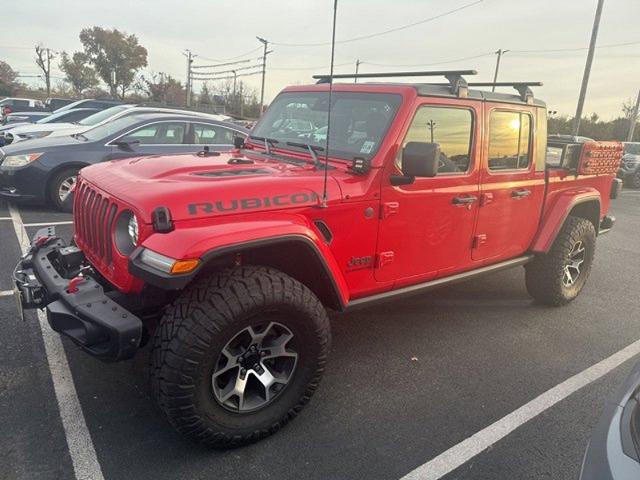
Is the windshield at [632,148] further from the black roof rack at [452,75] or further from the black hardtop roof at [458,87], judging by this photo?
the black roof rack at [452,75]

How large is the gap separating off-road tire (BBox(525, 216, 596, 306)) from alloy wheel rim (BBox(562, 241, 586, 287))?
37 mm

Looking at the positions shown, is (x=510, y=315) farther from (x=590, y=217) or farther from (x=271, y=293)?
(x=271, y=293)

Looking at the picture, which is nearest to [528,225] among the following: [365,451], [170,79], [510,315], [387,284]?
[510,315]

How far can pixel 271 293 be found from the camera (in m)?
2.48

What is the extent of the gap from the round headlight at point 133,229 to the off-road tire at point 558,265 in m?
3.71

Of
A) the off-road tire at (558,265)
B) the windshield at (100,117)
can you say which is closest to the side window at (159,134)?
the windshield at (100,117)

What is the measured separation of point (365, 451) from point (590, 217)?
A: 3787 mm

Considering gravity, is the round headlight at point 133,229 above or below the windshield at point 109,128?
below

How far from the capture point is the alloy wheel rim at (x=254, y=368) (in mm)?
2549

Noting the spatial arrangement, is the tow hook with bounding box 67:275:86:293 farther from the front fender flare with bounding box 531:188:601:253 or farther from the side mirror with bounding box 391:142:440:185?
the front fender flare with bounding box 531:188:601:253

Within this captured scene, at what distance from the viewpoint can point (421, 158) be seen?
2.86 m

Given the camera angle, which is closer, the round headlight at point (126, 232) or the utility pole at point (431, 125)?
the round headlight at point (126, 232)

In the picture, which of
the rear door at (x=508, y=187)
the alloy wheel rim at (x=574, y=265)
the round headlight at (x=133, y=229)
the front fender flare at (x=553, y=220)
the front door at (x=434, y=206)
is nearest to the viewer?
the round headlight at (x=133, y=229)

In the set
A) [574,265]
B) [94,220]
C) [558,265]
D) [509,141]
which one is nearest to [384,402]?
[94,220]
